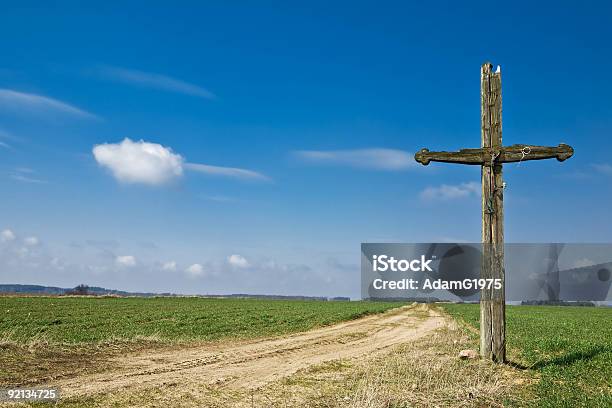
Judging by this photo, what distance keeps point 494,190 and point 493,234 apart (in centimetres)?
103

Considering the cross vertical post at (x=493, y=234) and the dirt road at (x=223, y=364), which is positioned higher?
the cross vertical post at (x=493, y=234)

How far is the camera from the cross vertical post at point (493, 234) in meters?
11.4

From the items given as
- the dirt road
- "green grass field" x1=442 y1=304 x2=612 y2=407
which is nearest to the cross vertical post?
"green grass field" x1=442 y1=304 x2=612 y2=407

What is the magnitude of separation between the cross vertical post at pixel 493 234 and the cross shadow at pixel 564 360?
0.56 metres

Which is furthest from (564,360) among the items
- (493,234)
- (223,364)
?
(223,364)

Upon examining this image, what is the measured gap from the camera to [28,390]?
358 inches

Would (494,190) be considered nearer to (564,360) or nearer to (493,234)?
(493,234)

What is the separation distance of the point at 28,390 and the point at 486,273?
972cm

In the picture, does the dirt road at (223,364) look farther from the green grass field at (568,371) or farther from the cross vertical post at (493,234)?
the green grass field at (568,371)

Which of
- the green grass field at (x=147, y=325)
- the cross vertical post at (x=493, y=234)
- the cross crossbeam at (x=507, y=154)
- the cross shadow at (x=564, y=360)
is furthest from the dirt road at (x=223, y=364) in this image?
the cross crossbeam at (x=507, y=154)

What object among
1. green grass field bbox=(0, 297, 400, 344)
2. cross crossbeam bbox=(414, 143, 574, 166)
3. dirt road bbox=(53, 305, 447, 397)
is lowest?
green grass field bbox=(0, 297, 400, 344)

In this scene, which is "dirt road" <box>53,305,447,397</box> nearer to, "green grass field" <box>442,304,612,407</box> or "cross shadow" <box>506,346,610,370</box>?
"cross shadow" <box>506,346,610,370</box>

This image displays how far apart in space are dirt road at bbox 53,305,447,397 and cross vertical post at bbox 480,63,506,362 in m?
4.29

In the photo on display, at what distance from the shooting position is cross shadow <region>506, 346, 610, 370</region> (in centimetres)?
1170
